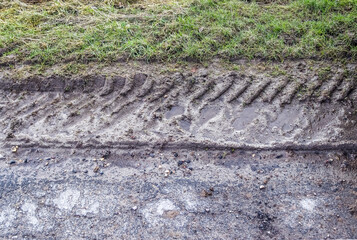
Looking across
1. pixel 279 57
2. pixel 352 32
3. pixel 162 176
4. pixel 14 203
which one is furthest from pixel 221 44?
pixel 14 203

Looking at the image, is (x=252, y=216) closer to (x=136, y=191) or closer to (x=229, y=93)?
(x=136, y=191)

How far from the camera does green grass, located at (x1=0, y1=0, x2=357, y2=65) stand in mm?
3439

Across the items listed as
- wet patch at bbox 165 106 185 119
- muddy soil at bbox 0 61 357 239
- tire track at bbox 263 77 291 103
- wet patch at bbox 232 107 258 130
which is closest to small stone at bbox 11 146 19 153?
muddy soil at bbox 0 61 357 239

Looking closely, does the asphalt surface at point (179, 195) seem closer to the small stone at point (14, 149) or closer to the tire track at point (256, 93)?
the small stone at point (14, 149)

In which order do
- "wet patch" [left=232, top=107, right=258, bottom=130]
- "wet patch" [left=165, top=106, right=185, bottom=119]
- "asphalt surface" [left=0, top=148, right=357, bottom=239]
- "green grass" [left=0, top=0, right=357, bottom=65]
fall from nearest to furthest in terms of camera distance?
"asphalt surface" [left=0, top=148, right=357, bottom=239] → "wet patch" [left=232, top=107, right=258, bottom=130] → "wet patch" [left=165, top=106, right=185, bottom=119] → "green grass" [left=0, top=0, right=357, bottom=65]

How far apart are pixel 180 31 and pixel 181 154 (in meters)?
1.68

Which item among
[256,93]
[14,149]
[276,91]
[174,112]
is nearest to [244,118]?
[256,93]

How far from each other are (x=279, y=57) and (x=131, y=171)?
6.46 feet

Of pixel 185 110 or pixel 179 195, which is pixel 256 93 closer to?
pixel 185 110

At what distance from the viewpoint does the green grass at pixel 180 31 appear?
3.44m

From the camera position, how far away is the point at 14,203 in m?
2.37

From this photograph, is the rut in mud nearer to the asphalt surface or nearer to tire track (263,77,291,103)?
tire track (263,77,291,103)

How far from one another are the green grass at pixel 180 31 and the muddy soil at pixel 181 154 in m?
0.30

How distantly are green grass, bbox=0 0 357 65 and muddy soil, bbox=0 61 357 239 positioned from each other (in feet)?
0.99
